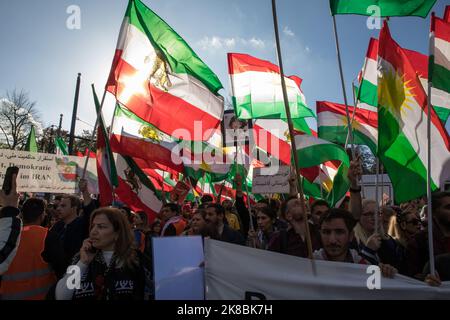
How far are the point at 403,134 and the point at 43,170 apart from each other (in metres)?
8.31

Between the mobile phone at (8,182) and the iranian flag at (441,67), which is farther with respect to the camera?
the iranian flag at (441,67)

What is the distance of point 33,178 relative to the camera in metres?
8.77

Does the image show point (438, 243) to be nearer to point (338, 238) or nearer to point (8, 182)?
point (338, 238)

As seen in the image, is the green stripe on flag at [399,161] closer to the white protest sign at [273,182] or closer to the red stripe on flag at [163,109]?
the red stripe on flag at [163,109]

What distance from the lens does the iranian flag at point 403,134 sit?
3150mm

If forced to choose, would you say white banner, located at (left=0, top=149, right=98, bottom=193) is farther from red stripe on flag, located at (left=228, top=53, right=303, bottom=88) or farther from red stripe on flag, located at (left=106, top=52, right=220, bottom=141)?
red stripe on flag, located at (left=228, top=53, right=303, bottom=88)

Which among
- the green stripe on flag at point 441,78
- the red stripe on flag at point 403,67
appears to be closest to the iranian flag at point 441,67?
the green stripe on flag at point 441,78

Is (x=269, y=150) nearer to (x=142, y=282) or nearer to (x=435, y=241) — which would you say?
(x=435, y=241)

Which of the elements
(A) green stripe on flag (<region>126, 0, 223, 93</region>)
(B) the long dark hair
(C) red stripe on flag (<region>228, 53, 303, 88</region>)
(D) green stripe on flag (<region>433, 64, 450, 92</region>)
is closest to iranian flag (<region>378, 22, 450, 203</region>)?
(D) green stripe on flag (<region>433, 64, 450, 92</region>)

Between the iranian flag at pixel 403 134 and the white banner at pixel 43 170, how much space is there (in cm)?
745

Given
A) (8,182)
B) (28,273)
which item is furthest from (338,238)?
(8,182)

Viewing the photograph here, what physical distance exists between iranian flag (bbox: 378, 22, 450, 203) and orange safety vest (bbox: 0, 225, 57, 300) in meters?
3.03

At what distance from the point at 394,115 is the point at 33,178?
27.3ft
